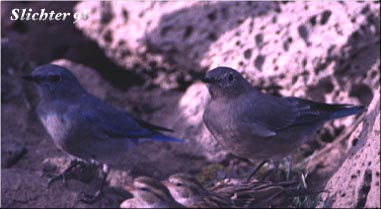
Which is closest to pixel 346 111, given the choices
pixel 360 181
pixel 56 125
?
pixel 360 181

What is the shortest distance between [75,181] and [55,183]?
1.06 feet

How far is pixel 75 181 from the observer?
22.7 feet

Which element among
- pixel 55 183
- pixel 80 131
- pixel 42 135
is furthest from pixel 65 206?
pixel 42 135

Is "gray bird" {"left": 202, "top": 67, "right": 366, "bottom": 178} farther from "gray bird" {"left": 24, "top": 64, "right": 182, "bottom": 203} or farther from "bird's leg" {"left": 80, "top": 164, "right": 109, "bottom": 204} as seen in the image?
"bird's leg" {"left": 80, "top": 164, "right": 109, "bottom": 204}

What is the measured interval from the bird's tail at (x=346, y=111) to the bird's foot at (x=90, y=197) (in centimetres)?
274

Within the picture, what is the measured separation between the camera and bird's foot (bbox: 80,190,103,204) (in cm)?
648

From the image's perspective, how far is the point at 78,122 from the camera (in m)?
6.58

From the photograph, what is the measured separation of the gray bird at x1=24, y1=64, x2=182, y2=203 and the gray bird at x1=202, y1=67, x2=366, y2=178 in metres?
0.89

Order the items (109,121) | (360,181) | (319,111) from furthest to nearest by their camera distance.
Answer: (109,121) < (319,111) < (360,181)

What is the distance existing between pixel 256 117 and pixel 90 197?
202 cm

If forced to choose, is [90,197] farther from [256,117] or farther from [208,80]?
[256,117]

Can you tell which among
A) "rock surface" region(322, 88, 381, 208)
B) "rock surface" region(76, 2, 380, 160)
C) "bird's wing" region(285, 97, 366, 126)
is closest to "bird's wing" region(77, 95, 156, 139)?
"rock surface" region(76, 2, 380, 160)

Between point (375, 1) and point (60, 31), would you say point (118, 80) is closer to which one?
point (60, 31)

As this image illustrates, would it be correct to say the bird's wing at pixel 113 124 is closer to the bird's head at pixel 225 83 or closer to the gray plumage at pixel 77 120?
the gray plumage at pixel 77 120
